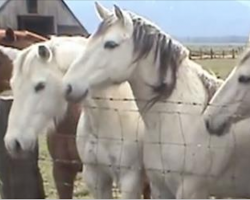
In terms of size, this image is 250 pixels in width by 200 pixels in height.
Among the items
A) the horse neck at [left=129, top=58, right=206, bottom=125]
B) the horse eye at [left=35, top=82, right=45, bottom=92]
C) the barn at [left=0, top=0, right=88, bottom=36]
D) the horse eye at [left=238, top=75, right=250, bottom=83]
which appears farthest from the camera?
the barn at [left=0, top=0, right=88, bottom=36]

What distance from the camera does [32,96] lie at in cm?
409

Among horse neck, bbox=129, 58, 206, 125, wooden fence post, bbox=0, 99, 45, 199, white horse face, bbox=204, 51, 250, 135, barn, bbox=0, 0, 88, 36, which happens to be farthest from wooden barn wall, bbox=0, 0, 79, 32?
white horse face, bbox=204, 51, 250, 135

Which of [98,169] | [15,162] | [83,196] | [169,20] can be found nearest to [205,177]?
[98,169]

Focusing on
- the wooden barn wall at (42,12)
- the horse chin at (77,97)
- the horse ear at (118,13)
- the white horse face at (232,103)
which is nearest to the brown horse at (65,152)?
the horse chin at (77,97)

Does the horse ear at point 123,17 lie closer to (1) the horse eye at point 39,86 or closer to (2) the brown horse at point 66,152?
(1) the horse eye at point 39,86

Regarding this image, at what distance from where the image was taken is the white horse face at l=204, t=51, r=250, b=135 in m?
3.72

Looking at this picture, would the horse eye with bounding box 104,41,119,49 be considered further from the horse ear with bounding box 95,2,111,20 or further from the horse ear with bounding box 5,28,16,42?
the horse ear with bounding box 5,28,16,42

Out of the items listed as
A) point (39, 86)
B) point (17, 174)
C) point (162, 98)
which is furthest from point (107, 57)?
point (17, 174)

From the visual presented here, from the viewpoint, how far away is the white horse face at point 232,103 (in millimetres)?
3723

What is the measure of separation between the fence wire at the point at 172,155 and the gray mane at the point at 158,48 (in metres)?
0.14

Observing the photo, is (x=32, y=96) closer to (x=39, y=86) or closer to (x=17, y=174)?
(x=39, y=86)

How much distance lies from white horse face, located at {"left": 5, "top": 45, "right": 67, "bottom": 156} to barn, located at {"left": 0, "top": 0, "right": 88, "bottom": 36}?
2086 centimetres

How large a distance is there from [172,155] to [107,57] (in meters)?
0.68

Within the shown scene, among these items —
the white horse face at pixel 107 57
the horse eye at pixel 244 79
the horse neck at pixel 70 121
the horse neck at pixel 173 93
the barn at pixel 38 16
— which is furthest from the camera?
the barn at pixel 38 16
